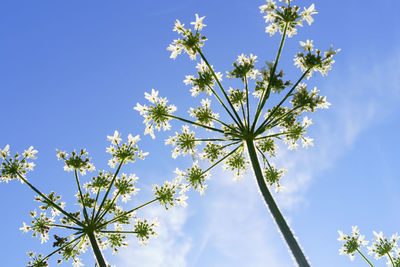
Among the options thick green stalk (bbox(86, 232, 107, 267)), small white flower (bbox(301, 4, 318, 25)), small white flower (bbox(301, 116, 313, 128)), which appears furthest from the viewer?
small white flower (bbox(301, 116, 313, 128))

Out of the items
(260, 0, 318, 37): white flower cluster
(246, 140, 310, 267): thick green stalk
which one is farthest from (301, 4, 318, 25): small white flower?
(246, 140, 310, 267): thick green stalk

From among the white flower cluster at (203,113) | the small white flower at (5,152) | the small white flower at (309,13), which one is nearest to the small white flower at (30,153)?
the small white flower at (5,152)

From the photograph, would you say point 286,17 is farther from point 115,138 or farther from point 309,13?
point 115,138

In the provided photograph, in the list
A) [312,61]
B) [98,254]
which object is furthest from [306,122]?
[98,254]

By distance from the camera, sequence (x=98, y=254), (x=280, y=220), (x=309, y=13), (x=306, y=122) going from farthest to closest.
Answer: (x=306, y=122)
(x=309, y=13)
(x=98, y=254)
(x=280, y=220)

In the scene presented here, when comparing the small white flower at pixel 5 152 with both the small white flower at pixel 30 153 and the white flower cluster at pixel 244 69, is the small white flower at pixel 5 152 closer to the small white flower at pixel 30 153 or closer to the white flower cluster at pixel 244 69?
the small white flower at pixel 30 153

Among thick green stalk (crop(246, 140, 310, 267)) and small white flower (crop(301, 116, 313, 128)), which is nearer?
thick green stalk (crop(246, 140, 310, 267))

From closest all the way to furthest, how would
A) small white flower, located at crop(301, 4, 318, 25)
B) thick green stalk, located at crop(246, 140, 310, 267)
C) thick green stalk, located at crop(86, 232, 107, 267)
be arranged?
1. thick green stalk, located at crop(246, 140, 310, 267)
2. thick green stalk, located at crop(86, 232, 107, 267)
3. small white flower, located at crop(301, 4, 318, 25)

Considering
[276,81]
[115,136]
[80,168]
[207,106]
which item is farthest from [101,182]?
[276,81]

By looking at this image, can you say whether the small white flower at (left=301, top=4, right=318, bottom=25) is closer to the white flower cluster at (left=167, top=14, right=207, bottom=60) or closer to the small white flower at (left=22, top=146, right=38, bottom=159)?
the white flower cluster at (left=167, top=14, right=207, bottom=60)

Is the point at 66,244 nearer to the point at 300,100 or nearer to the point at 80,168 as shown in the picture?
the point at 80,168

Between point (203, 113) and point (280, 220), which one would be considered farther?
point (203, 113)

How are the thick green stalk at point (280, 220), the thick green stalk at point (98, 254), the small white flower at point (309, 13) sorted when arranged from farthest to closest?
1. the small white flower at point (309, 13)
2. the thick green stalk at point (98, 254)
3. the thick green stalk at point (280, 220)
